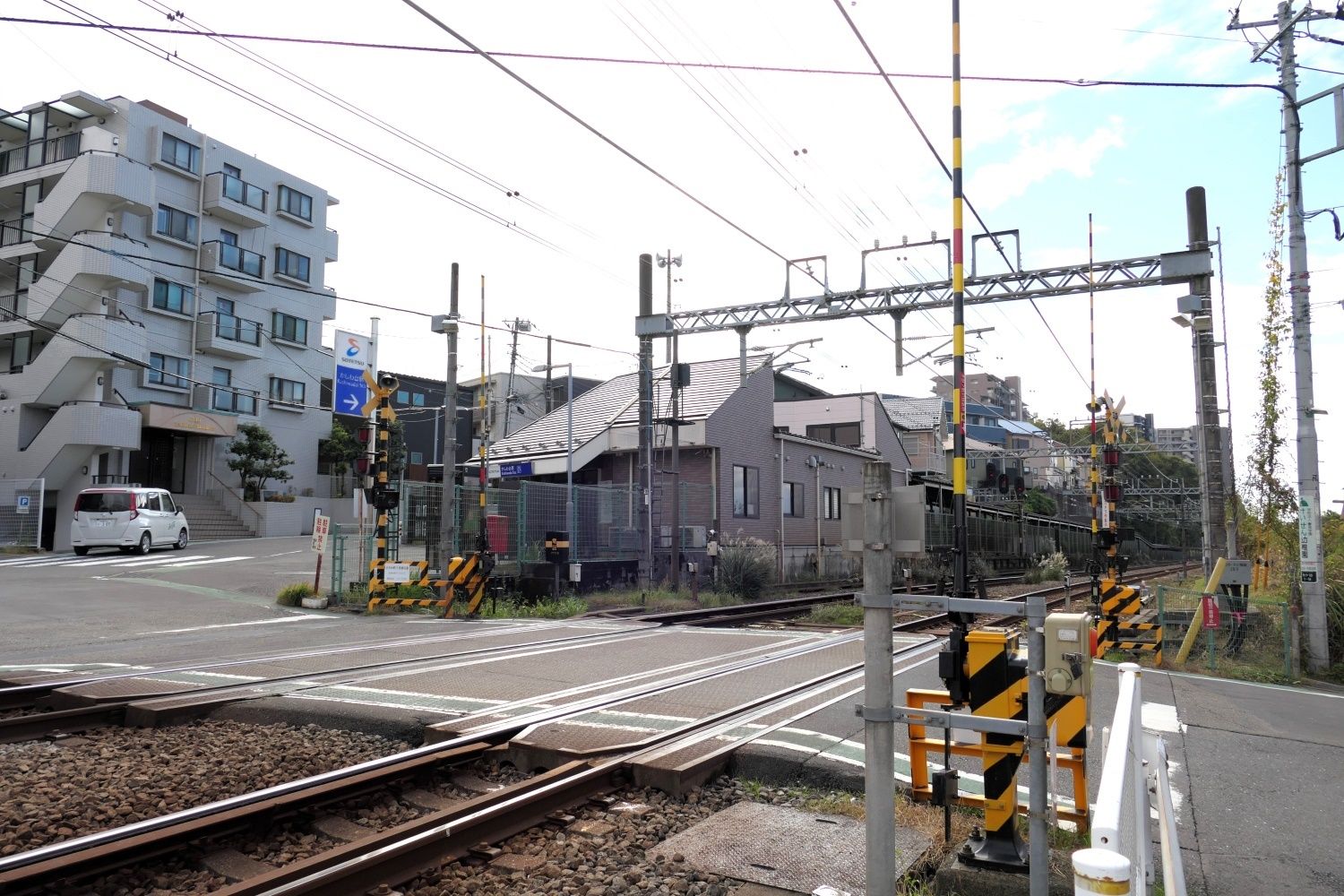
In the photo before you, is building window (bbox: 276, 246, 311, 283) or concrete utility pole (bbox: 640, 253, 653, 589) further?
building window (bbox: 276, 246, 311, 283)

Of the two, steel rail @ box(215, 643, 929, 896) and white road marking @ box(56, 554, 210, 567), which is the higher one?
white road marking @ box(56, 554, 210, 567)

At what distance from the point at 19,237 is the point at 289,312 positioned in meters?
10.5

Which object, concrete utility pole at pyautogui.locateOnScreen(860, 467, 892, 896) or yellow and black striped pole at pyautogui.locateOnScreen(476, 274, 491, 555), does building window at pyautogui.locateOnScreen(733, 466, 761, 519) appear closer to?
yellow and black striped pole at pyautogui.locateOnScreen(476, 274, 491, 555)

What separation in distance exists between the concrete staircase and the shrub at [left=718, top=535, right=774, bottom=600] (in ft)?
74.7

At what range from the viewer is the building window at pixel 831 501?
31641 mm

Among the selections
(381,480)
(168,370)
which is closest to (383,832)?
(381,480)

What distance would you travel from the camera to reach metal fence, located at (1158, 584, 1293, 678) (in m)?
11.7

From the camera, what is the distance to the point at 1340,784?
6.02 m

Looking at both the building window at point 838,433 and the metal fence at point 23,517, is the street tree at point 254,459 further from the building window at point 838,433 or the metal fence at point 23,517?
Result: the building window at point 838,433

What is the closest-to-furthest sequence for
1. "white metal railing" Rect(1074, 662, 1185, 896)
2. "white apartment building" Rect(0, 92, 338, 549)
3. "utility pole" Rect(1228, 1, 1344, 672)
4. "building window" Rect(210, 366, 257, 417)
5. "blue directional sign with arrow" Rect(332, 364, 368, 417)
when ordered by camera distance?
"white metal railing" Rect(1074, 662, 1185, 896) → "utility pole" Rect(1228, 1, 1344, 672) → "blue directional sign with arrow" Rect(332, 364, 368, 417) → "white apartment building" Rect(0, 92, 338, 549) → "building window" Rect(210, 366, 257, 417)

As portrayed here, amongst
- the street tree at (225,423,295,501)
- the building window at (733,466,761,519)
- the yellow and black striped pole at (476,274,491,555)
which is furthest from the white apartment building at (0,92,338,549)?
the building window at (733,466,761,519)

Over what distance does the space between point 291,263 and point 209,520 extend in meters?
13.4

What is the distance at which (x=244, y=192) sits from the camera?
40.3 m

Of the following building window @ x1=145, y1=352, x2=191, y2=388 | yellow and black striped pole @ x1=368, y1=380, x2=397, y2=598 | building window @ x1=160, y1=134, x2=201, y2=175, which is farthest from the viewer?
building window @ x1=160, y1=134, x2=201, y2=175
